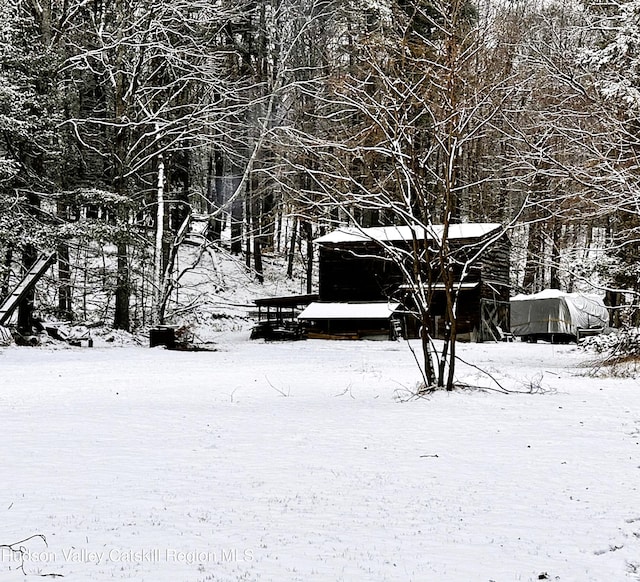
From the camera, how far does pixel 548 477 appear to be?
6.60 metres

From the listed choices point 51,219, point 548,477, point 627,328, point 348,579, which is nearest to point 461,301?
point 627,328

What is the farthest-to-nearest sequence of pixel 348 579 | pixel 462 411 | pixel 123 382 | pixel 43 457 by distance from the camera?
pixel 123 382
pixel 462 411
pixel 43 457
pixel 348 579

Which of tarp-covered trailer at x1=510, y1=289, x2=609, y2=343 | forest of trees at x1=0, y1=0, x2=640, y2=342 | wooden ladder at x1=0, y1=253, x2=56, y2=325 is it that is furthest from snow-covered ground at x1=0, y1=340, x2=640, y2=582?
tarp-covered trailer at x1=510, y1=289, x2=609, y2=343

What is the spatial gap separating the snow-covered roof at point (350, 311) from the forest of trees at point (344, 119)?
6354mm

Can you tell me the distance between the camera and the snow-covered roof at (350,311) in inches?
1233

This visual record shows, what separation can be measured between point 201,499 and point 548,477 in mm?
3173

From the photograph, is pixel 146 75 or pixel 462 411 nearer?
pixel 462 411

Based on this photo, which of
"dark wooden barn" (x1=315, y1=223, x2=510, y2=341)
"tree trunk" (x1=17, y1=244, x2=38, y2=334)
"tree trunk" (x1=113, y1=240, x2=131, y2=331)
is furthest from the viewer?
"dark wooden barn" (x1=315, y1=223, x2=510, y2=341)

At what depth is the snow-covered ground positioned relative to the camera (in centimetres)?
436

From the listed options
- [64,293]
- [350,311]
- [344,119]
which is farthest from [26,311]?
[350,311]

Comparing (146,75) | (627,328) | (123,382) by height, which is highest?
(146,75)

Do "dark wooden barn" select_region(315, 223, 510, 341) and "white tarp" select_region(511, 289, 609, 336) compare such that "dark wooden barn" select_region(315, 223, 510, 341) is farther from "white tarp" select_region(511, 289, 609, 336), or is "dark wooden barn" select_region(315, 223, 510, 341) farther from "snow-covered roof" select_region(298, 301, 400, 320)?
"white tarp" select_region(511, 289, 609, 336)

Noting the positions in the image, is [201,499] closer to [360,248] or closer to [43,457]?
[43,457]

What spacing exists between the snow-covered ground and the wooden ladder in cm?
865
